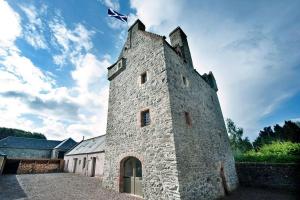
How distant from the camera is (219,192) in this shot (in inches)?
371

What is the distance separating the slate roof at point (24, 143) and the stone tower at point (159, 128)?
3176cm

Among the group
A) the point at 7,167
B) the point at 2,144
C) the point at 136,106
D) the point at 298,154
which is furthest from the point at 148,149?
the point at 2,144

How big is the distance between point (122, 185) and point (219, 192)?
6.24 metres

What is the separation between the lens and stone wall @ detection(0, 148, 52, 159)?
29.5 metres

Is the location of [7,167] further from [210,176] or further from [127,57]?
[210,176]

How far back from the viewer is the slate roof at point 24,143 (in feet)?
97.8

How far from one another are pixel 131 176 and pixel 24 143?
116 feet

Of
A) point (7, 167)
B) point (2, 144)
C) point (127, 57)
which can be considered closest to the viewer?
point (127, 57)

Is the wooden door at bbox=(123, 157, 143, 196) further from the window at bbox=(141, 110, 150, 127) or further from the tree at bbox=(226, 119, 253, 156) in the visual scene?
the tree at bbox=(226, 119, 253, 156)

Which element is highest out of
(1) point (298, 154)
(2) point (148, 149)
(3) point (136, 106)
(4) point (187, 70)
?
(4) point (187, 70)

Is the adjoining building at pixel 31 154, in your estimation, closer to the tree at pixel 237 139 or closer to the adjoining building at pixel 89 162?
the adjoining building at pixel 89 162

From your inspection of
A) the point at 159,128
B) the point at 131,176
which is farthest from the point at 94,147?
the point at 159,128

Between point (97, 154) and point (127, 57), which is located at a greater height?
point (127, 57)

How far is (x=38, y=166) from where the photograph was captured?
790 inches
